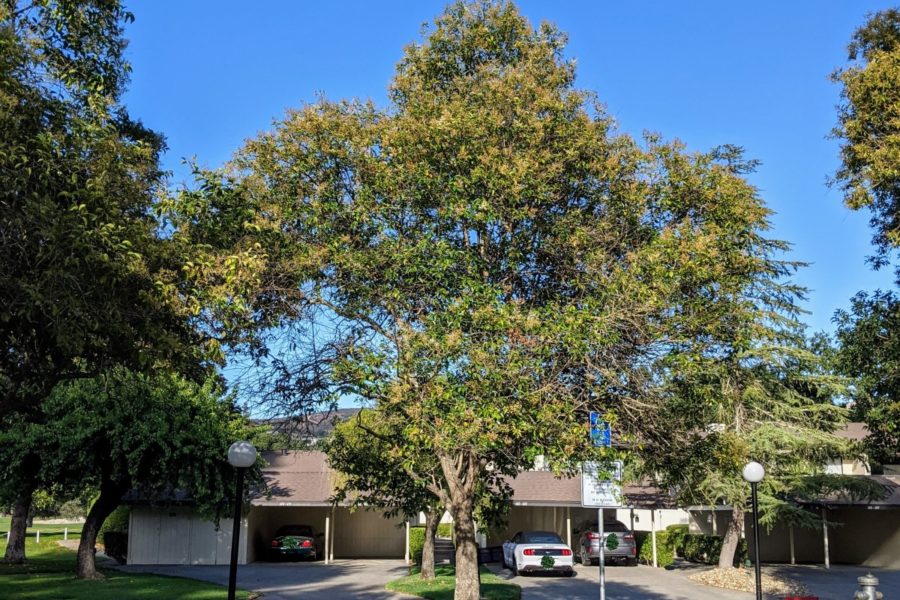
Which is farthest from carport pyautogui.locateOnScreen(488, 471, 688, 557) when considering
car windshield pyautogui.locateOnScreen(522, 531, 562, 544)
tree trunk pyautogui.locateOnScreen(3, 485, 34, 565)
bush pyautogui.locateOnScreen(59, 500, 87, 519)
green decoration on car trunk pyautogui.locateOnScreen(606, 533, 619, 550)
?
bush pyautogui.locateOnScreen(59, 500, 87, 519)

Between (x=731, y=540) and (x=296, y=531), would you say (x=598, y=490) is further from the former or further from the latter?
(x=296, y=531)

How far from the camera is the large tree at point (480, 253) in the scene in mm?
10133

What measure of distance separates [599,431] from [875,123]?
7.56m

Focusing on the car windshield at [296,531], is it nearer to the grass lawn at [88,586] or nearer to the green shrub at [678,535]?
the grass lawn at [88,586]

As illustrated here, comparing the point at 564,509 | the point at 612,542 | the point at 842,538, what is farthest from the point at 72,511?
the point at 842,538

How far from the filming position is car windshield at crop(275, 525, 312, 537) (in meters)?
30.9

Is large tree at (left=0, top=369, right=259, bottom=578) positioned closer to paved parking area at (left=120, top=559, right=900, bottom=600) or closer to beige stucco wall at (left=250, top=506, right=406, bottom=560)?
paved parking area at (left=120, top=559, right=900, bottom=600)

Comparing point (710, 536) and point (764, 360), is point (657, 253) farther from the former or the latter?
point (710, 536)

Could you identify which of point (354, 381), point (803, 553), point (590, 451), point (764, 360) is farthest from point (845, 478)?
point (354, 381)

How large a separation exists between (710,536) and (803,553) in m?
5.71

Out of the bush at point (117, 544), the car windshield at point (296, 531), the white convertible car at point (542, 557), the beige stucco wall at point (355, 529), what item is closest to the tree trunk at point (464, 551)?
the white convertible car at point (542, 557)

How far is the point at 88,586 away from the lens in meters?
20.0

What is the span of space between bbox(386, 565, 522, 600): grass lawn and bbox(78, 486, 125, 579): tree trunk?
841 centimetres

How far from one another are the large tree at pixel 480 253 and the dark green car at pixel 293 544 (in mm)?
18990
